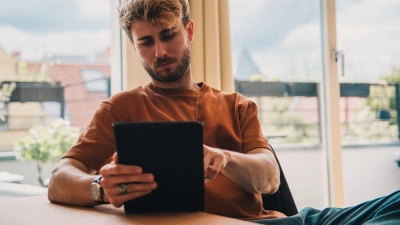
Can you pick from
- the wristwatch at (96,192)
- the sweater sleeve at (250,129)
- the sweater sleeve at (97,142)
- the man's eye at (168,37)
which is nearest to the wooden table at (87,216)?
the wristwatch at (96,192)

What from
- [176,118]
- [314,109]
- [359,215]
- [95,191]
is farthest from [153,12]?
[314,109]

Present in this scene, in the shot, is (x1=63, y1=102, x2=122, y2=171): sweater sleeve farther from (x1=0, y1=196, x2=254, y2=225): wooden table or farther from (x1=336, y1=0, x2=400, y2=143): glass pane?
(x1=336, y1=0, x2=400, y2=143): glass pane

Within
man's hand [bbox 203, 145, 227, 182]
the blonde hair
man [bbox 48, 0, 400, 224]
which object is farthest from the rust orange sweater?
man's hand [bbox 203, 145, 227, 182]

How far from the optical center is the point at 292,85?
3.30m

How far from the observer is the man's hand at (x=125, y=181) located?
0.98 m

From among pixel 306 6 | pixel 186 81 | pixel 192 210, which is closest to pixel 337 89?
pixel 306 6

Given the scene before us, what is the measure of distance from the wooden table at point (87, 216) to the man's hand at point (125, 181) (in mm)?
39

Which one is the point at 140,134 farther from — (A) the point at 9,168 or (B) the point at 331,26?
(B) the point at 331,26

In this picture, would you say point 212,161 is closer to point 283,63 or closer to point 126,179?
point 126,179

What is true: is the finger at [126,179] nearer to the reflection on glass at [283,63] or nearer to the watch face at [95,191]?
the watch face at [95,191]

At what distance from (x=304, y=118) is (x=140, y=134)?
8.27ft

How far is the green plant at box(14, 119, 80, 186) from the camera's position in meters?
2.52

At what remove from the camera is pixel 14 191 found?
2445 millimetres

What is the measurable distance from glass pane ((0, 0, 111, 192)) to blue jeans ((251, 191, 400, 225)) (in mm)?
1534
